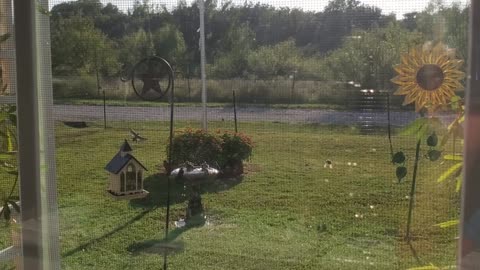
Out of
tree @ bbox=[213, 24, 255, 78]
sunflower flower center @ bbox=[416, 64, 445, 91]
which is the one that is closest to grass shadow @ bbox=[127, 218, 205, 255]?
tree @ bbox=[213, 24, 255, 78]

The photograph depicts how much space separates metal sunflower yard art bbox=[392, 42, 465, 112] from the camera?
1.18 meters

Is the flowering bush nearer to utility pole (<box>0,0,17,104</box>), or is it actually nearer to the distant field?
the distant field

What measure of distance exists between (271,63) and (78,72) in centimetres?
50

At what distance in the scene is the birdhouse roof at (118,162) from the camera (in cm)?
144

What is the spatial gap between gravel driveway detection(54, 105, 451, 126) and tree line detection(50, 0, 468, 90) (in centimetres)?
8

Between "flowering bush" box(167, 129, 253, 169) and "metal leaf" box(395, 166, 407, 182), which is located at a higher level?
"flowering bush" box(167, 129, 253, 169)

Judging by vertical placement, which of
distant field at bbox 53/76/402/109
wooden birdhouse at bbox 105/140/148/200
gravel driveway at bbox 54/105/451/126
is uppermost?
distant field at bbox 53/76/402/109

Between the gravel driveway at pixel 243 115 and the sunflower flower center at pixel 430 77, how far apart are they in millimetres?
65

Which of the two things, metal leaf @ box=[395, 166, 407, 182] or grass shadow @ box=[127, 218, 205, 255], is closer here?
metal leaf @ box=[395, 166, 407, 182]

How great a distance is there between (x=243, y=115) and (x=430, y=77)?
0.42 meters

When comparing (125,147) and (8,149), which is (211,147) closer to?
(125,147)

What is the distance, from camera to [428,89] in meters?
1.21

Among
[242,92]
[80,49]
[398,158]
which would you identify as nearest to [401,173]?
[398,158]

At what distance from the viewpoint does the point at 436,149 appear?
1225mm
